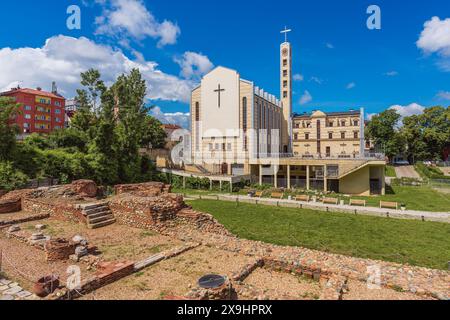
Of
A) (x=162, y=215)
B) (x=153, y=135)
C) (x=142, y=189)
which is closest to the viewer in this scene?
(x=162, y=215)

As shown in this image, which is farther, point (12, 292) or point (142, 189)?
point (142, 189)

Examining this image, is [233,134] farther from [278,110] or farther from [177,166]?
[278,110]

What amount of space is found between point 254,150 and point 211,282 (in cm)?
3343

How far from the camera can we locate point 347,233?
1511cm

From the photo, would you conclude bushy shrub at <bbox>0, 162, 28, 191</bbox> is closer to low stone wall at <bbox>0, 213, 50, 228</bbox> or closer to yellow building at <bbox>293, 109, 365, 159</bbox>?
low stone wall at <bbox>0, 213, 50, 228</bbox>

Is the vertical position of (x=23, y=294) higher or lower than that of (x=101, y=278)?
lower

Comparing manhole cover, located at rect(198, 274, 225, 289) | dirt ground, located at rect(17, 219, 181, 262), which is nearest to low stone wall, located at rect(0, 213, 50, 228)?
dirt ground, located at rect(17, 219, 181, 262)

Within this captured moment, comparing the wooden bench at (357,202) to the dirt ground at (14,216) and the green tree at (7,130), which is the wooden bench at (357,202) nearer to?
the dirt ground at (14,216)

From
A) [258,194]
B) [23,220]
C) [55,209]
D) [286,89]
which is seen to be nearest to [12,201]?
[23,220]

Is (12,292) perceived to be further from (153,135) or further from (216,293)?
(153,135)

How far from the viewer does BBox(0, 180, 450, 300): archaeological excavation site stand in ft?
23.2

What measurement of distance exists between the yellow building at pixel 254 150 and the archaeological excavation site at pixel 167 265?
21120 millimetres

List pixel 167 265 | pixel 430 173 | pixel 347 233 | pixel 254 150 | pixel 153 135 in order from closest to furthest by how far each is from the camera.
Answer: pixel 167 265 < pixel 347 233 < pixel 254 150 < pixel 430 173 < pixel 153 135
